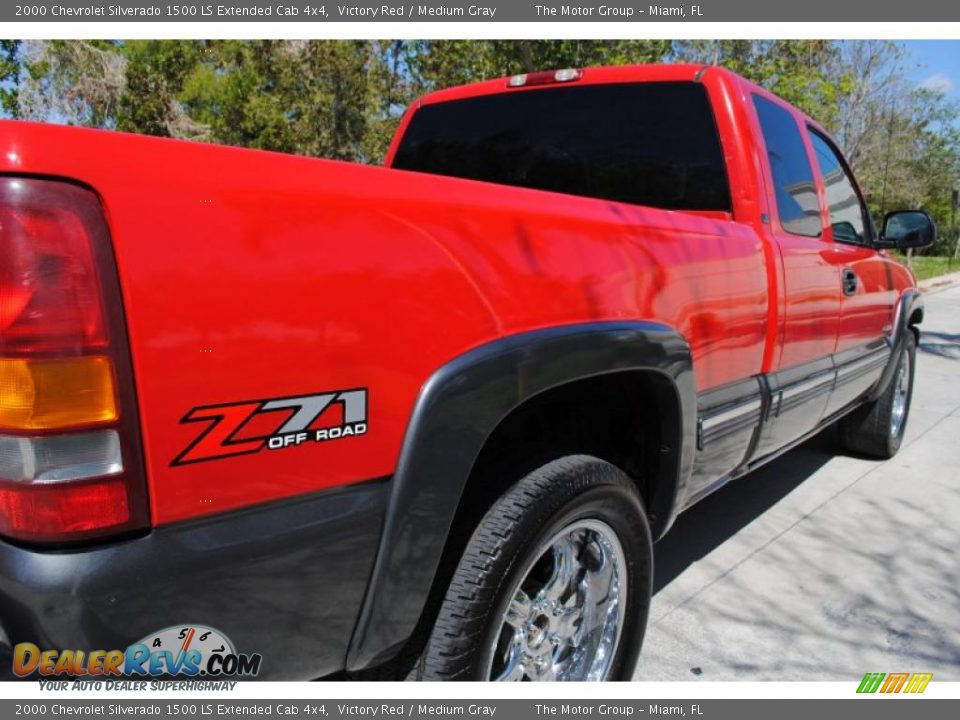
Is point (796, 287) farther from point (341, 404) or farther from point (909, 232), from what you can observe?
point (341, 404)

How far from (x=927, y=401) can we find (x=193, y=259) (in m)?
7.17

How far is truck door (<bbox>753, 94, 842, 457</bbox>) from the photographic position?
3.04 metres

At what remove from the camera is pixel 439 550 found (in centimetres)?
162

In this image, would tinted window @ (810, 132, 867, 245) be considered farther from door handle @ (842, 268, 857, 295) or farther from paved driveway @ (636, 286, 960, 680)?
paved driveway @ (636, 286, 960, 680)

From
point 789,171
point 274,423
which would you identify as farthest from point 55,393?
point 789,171

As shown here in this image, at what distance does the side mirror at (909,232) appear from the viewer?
14.1 ft

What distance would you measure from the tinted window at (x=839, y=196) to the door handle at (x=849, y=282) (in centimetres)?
18

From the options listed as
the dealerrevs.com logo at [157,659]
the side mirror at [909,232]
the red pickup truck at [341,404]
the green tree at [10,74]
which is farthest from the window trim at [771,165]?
the green tree at [10,74]

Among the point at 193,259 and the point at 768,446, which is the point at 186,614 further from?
the point at 768,446

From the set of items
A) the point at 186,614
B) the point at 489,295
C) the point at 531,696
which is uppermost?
the point at 489,295

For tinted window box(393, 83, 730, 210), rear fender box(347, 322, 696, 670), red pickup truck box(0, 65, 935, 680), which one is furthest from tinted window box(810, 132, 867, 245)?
rear fender box(347, 322, 696, 670)

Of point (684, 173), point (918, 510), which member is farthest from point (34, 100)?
point (918, 510)

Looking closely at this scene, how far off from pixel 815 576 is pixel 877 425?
1907 millimetres

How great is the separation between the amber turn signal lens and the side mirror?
4.24 metres
